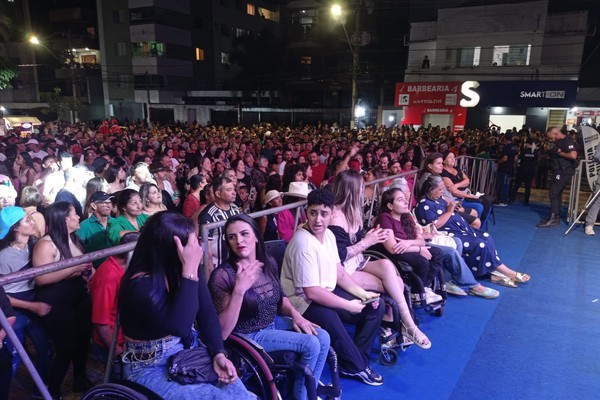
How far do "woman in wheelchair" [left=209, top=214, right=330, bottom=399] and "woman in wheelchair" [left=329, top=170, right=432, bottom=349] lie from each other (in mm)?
1271

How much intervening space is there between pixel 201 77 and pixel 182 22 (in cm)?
533

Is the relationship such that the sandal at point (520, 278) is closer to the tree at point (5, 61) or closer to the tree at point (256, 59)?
the tree at point (5, 61)

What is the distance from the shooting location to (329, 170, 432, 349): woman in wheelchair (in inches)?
165

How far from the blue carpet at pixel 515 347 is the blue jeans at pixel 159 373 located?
1675mm

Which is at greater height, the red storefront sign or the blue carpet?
the red storefront sign

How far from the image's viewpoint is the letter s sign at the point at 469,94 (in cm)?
2117

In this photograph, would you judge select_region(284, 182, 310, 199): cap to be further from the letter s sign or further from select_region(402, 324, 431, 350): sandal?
the letter s sign

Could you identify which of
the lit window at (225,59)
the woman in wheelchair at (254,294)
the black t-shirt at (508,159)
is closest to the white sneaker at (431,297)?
the woman in wheelchair at (254,294)

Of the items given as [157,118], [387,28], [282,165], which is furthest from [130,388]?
[157,118]

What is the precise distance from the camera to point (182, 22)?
131 feet

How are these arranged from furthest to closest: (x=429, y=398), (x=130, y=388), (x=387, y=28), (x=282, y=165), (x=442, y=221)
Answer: (x=387, y=28)
(x=282, y=165)
(x=442, y=221)
(x=429, y=398)
(x=130, y=388)

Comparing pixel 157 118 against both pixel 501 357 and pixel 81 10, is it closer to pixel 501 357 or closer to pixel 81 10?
pixel 81 10

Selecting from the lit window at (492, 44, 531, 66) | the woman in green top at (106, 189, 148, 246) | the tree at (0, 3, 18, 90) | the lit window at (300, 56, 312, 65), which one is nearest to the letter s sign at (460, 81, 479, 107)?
the lit window at (492, 44, 531, 66)

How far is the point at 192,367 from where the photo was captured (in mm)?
2307
